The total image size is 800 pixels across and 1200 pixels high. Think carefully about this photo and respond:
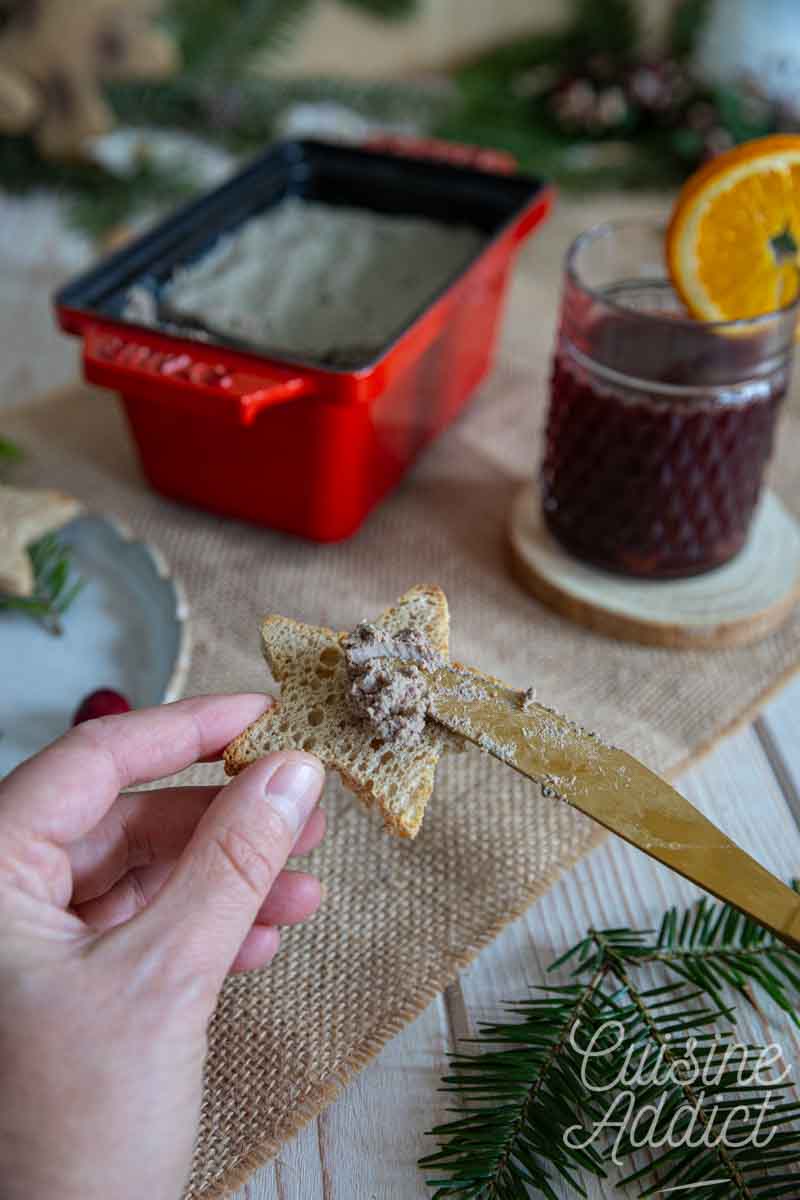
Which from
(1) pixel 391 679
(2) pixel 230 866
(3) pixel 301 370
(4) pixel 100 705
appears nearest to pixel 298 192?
(3) pixel 301 370

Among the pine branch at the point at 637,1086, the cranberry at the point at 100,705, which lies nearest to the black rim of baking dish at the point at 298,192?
the cranberry at the point at 100,705

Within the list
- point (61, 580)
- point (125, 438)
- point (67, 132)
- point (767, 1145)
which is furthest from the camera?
point (67, 132)

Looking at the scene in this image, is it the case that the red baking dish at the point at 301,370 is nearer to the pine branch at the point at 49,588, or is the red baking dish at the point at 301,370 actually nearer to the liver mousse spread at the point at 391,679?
the pine branch at the point at 49,588


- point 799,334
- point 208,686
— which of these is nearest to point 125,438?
point 208,686

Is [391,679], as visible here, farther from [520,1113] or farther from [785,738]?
[785,738]

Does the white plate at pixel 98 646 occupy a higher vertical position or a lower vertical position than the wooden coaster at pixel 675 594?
lower

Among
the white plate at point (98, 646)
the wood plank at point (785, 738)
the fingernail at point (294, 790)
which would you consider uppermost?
the fingernail at point (294, 790)

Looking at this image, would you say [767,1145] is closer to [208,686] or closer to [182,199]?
[208,686]
